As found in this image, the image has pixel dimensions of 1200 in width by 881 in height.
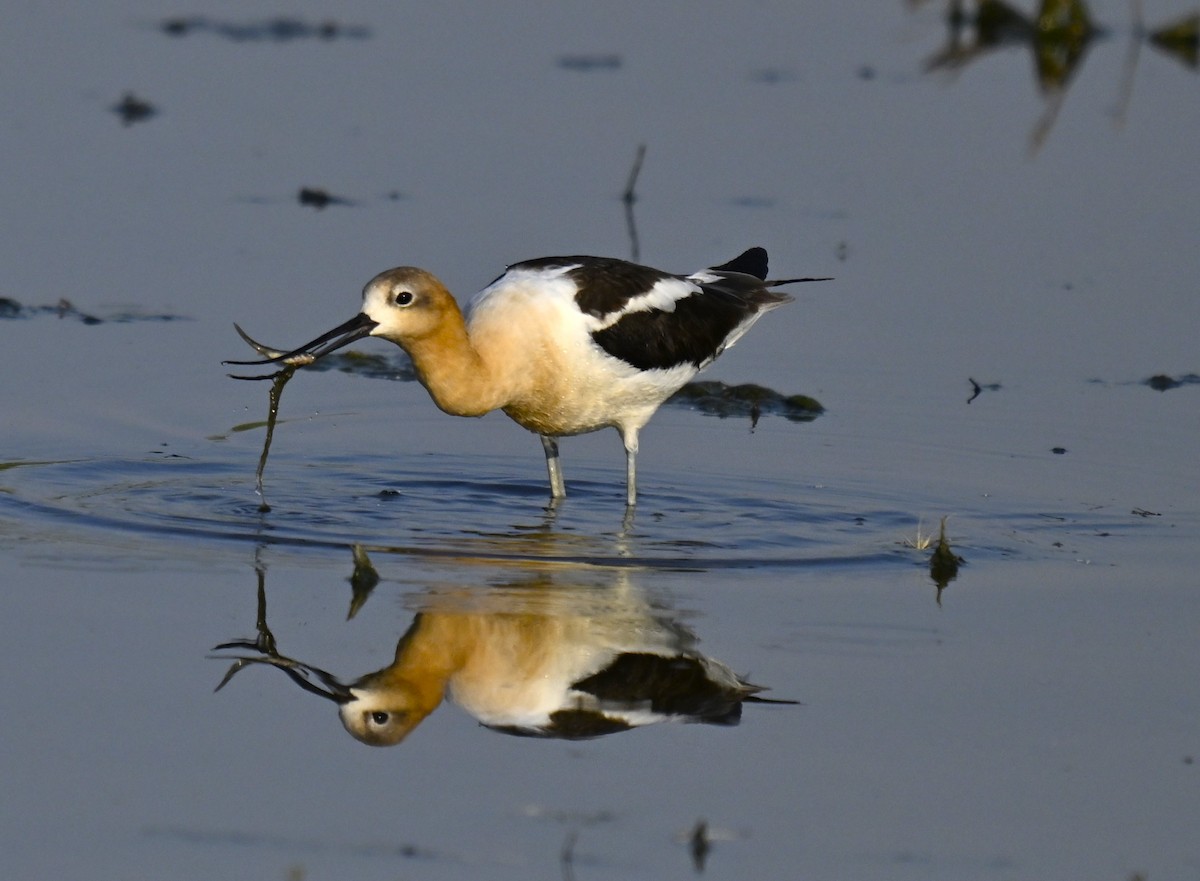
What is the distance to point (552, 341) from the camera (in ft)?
28.7

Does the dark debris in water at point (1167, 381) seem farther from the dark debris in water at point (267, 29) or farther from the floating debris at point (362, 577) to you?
the dark debris in water at point (267, 29)

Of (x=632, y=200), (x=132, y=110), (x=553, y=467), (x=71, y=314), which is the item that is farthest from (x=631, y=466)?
(x=132, y=110)

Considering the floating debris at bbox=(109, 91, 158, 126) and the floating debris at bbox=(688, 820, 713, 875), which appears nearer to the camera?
the floating debris at bbox=(688, 820, 713, 875)

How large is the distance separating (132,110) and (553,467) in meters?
6.50

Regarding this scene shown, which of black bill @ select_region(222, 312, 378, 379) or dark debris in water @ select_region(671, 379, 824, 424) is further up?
black bill @ select_region(222, 312, 378, 379)

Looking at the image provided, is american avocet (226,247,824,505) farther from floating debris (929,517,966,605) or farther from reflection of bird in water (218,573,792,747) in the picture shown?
floating debris (929,517,966,605)

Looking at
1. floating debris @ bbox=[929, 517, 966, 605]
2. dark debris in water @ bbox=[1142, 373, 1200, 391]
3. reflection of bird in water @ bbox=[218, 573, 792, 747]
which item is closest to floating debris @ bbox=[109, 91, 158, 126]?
dark debris in water @ bbox=[1142, 373, 1200, 391]

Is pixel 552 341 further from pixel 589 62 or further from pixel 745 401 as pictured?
pixel 589 62

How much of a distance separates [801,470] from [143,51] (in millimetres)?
9054

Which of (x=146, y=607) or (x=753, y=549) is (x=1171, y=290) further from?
(x=146, y=607)

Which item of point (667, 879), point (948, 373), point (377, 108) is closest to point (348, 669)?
point (667, 879)

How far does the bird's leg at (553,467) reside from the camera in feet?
29.9

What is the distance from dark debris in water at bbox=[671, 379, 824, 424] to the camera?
1014cm

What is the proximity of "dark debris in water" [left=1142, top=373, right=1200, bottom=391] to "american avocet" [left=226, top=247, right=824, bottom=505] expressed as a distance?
211 cm
